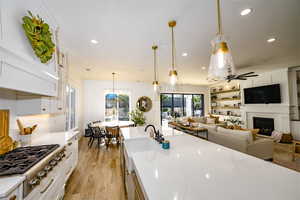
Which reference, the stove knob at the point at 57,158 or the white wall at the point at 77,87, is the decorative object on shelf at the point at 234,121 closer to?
the stove knob at the point at 57,158

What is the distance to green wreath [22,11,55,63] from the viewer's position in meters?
1.35

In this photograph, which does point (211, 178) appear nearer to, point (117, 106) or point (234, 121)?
point (117, 106)

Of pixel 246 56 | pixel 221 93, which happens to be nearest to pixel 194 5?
pixel 246 56

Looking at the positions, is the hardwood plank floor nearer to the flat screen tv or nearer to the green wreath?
the green wreath

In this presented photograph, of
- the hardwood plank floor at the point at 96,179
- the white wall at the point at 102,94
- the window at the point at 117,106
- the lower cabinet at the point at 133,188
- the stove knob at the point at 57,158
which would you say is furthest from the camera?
the window at the point at 117,106

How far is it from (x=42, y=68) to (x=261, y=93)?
23.5 ft

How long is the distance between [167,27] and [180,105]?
6.40 m

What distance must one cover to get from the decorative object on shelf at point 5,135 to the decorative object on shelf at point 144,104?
5.44m

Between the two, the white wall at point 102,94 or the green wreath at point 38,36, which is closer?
the green wreath at point 38,36

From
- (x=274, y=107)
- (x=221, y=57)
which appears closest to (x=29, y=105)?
(x=221, y=57)

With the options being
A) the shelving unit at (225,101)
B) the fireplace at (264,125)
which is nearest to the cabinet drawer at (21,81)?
the fireplace at (264,125)

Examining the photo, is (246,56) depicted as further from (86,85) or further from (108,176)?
(86,85)

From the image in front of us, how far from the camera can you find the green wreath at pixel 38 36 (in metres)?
1.35

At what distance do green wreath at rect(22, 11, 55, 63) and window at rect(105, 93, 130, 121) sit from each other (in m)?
4.97
